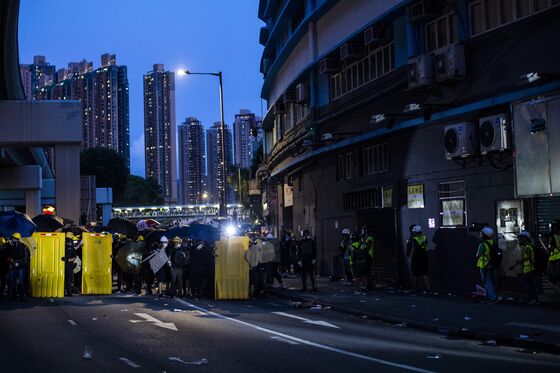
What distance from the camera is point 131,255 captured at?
74.9ft

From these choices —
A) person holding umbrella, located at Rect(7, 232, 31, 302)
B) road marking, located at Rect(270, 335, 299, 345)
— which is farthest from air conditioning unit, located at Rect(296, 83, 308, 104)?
Answer: road marking, located at Rect(270, 335, 299, 345)

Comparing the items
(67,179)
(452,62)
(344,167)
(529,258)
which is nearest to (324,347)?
(529,258)

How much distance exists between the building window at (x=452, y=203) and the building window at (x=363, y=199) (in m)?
3.91

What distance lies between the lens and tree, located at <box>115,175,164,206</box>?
128438 millimetres

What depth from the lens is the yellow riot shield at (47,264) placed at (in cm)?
2128

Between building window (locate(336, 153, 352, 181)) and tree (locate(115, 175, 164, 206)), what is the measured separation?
100m

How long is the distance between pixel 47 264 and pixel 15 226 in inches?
58.2

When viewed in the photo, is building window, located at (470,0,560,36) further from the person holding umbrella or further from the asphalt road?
the person holding umbrella

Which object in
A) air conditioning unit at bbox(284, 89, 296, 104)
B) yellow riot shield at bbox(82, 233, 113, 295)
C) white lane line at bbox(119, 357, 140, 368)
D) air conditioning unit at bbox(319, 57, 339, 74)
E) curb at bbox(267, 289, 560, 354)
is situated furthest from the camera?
air conditioning unit at bbox(284, 89, 296, 104)

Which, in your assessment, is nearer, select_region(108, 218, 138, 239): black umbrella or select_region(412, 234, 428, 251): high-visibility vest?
select_region(412, 234, 428, 251): high-visibility vest

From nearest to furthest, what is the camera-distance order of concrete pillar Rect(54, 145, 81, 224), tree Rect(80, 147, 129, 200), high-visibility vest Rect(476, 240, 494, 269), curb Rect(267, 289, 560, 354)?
curb Rect(267, 289, 560, 354)
high-visibility vest Rect(476, 240, 494, 269)
concrete pillar Rect(54, 145, 81, 224)
tree Rect(80, 147, 129, 200)

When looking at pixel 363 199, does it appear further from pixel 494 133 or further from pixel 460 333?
pixel 460 333

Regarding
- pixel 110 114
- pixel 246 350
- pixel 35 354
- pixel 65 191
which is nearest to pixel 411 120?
pixel 246 350

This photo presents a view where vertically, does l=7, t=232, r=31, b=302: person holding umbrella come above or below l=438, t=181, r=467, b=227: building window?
below
